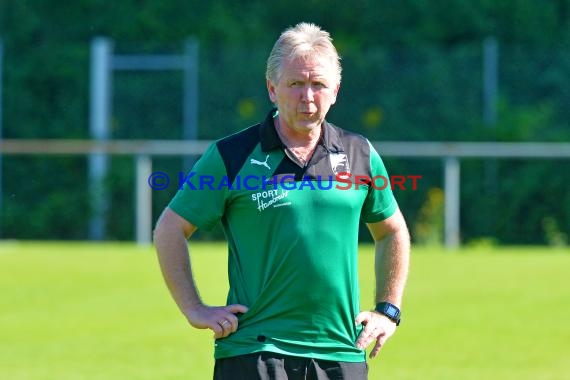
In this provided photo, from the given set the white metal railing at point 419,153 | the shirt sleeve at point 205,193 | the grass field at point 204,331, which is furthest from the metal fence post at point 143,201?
the shirt sleeve at point 205,193

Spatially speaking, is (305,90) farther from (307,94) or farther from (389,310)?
(389,310)

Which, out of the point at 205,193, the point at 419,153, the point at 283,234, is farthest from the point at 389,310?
the point at 419,153

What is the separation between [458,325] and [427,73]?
1344 cm

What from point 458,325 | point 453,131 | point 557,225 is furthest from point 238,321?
point 453,131

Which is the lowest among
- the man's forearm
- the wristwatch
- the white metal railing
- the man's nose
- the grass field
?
the grass field

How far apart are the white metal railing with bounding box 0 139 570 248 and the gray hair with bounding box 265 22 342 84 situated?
54.1 ft

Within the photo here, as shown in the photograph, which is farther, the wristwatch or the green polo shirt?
the wristwatch

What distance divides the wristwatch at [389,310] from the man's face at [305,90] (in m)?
0.70

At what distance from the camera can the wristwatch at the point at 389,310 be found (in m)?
4.54

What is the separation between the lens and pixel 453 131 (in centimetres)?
2392

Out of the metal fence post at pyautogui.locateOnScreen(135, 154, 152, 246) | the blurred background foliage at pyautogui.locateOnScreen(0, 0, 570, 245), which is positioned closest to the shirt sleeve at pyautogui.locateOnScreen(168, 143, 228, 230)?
the metal fence post at pyautogui.locateOnScreen(135, 154, 152, 246)

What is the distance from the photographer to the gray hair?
4.27 m

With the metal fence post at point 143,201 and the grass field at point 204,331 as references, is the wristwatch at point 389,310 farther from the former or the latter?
the metal fence post at point 143,201

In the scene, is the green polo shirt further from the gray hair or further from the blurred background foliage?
the blurred background foliage
